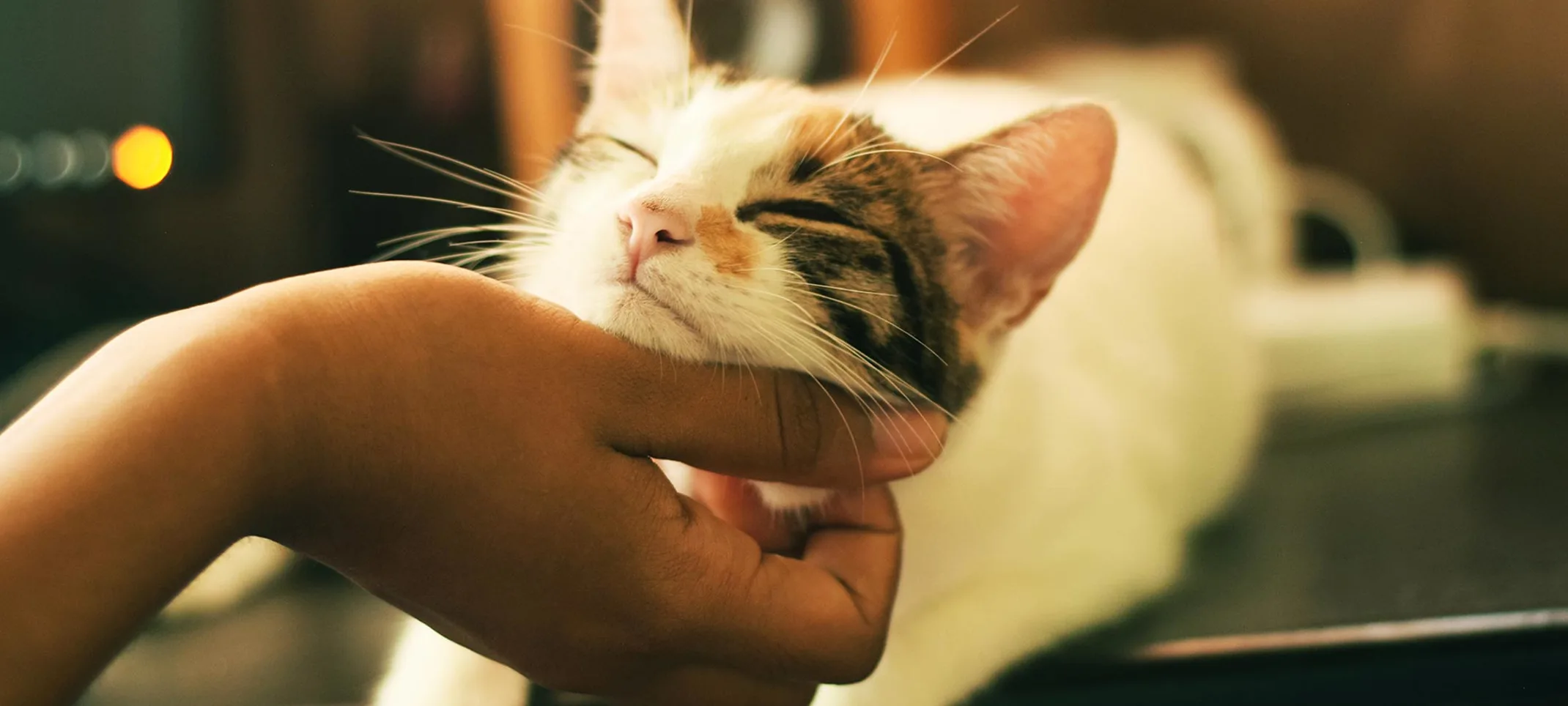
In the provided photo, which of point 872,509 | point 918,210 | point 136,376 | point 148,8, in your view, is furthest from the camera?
point 148,8

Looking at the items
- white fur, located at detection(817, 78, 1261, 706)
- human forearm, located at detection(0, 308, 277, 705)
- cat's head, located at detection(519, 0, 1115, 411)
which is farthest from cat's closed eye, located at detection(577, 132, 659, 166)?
human forearm, located at detection(0, 308, 277, 705)

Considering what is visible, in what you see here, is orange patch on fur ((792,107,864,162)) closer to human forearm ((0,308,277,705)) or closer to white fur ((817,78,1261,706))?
white fur ((817,78,1261,706))

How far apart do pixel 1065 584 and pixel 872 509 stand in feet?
1.21

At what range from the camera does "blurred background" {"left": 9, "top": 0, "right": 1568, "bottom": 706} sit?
0.96 metres

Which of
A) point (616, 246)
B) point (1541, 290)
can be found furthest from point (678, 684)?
point (1541, 290)

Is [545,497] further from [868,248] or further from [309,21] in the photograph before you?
[309,21]

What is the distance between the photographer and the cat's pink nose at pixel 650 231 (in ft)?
2.19

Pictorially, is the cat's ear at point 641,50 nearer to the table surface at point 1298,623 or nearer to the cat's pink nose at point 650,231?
the cat's pink nose at point 650,231

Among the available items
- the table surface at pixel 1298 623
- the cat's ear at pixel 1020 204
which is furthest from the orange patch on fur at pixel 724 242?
the table surface at pixel 1298 623

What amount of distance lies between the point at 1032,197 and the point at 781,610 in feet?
1.30

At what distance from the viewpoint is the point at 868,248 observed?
0.80 meters

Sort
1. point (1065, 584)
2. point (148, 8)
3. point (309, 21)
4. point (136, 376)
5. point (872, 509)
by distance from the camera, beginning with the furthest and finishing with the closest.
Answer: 1. point (309, 21)
2. point (148, 8)
3. point (1065, 584)
4. point (872, 509)
5. point (136, 376)

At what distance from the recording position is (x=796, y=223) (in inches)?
29.8

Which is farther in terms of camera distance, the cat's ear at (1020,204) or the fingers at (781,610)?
the cat's ear at (1020,204)
